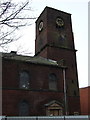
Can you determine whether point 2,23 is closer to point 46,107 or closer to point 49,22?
point 46,107

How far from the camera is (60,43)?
117ft

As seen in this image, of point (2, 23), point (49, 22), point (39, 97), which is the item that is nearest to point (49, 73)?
point (39, 97)

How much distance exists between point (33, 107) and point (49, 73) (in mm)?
5406

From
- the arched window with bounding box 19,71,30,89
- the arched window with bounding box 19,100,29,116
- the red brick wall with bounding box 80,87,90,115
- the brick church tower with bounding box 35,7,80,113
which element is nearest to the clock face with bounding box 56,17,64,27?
the brick church tower with bounding box 35,7,80,113

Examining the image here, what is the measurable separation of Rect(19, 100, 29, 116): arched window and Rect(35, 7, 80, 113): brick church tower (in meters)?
6.87

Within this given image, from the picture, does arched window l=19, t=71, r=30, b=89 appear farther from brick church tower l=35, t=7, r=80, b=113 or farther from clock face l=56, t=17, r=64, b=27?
clock face l=56, t=17, r=64, b=27

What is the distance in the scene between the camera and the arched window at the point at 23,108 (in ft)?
85.5

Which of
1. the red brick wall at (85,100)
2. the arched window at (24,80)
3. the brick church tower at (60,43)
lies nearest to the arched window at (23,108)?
the arched window at (24,80)

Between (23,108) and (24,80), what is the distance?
3.52 meters

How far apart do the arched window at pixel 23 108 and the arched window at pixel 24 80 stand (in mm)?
1980

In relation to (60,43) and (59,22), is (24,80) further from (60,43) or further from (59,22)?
(59,22)

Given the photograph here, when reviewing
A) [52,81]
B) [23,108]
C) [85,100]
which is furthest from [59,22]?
[23,108]

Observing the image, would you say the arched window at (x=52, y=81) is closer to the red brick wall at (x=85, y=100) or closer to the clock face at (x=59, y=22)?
the red brick wall at (x=85, y=100)

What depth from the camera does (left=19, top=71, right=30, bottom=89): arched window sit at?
2711cm
